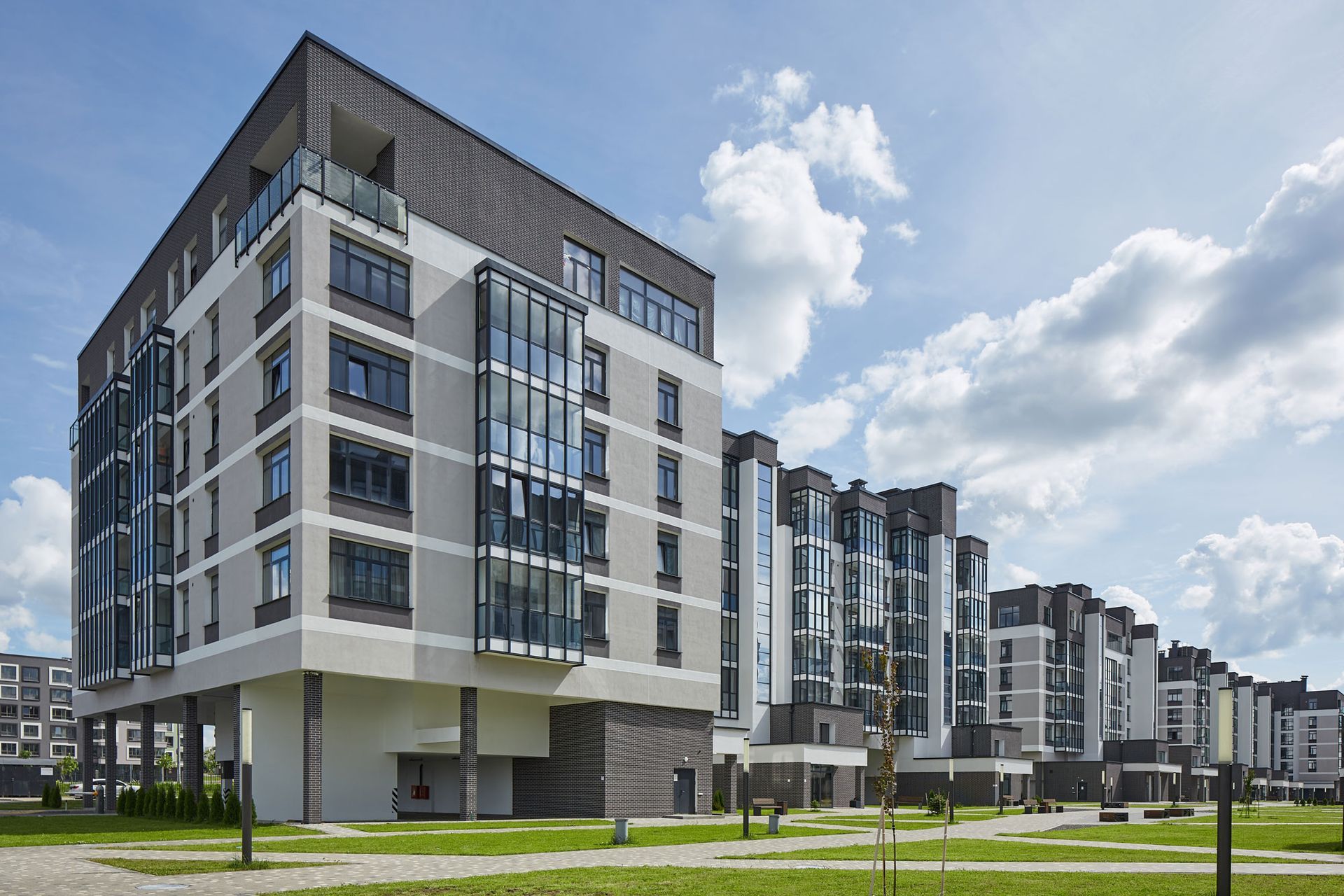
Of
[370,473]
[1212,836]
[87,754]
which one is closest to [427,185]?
[370,473]

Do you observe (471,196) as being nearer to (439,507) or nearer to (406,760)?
(439,507)

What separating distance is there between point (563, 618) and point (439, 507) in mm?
5757

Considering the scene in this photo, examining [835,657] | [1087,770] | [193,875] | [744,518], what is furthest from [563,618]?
[1087,770]

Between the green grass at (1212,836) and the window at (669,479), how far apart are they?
18.2 metres

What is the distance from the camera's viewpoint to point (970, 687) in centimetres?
8206

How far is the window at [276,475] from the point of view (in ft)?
108

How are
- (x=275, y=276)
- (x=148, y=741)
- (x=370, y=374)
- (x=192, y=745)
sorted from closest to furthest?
(x=370, y=374), (x=275, y=276), (x=192, y=745), (x=148, y=741)

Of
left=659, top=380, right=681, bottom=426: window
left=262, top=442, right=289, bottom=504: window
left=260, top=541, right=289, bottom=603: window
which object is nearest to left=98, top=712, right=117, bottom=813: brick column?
left=260, top=541, right=289, bottom=603: window

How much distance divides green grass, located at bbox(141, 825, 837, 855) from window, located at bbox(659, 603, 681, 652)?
36.9 feet

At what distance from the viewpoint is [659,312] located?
4553 centimetres

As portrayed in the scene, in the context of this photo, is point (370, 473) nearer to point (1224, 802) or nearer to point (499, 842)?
point (499, 842)

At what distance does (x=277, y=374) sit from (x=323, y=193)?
590 centimetres

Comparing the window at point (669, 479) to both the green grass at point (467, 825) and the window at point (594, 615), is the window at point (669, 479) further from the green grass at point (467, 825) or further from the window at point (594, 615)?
the green grass at point (467, 825)

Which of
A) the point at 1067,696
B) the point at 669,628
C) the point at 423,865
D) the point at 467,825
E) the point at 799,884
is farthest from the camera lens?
the point at 1067,696
